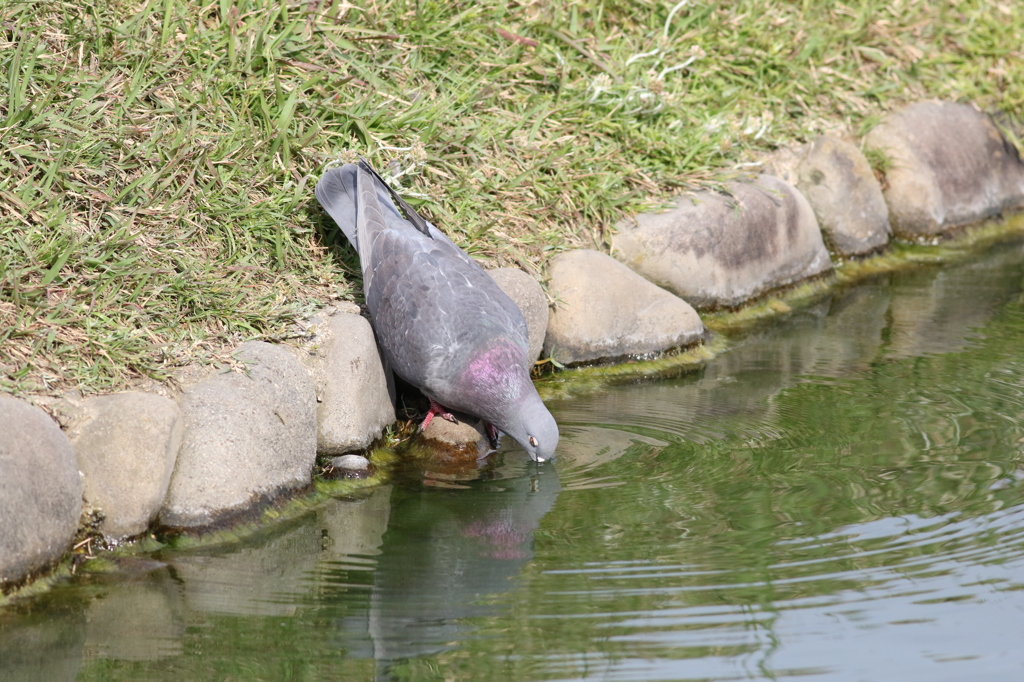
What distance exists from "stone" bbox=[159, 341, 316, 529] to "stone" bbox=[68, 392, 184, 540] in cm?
13

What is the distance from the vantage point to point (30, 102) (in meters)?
4.79

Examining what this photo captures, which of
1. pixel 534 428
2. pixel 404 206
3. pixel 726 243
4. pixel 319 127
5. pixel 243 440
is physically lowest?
pixel 534 428

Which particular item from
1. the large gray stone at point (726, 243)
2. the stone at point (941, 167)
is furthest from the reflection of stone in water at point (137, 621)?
the stone at point (941, 167)

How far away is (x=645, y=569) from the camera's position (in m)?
3.68

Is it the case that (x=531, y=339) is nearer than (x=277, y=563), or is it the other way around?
(x=277, y=563)

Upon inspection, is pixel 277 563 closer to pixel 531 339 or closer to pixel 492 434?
pixel 492 434

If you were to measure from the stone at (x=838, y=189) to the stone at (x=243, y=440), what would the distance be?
368cm

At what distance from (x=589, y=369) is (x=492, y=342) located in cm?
112

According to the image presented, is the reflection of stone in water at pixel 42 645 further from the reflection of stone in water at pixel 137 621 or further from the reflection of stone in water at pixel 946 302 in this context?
the reflection of stone in water at pixel 946 302

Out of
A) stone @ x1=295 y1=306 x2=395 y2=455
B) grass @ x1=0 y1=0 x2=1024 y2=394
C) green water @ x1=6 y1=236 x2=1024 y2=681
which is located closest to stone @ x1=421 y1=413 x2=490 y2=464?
green water @ x1=6 y1=236 x2=1024 y2=681

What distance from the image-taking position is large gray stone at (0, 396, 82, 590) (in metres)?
3.37

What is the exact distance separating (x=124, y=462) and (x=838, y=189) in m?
4.71

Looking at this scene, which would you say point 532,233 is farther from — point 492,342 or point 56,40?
point 56,40

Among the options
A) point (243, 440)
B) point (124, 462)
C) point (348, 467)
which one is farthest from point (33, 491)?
point (348, 467)
